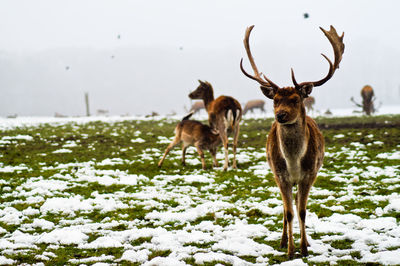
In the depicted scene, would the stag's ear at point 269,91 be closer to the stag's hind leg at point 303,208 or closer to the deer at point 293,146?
the deer at point 293,146

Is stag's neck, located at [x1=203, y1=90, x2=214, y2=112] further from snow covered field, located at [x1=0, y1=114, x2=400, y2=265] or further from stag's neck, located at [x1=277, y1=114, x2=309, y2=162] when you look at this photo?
stag's neck, located at [x1=277, y1=114, x2=309, y2=162]

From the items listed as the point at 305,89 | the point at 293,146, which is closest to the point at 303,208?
the point at 293,146

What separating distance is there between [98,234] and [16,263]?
1245mm

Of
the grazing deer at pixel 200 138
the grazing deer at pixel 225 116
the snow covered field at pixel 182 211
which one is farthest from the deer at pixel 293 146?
the grazing deer at pixel 200 138

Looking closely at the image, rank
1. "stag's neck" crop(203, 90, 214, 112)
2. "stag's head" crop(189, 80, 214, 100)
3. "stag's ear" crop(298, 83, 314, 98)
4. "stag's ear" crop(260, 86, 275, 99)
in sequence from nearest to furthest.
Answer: "stag's ear" crop(298, 83, 314, 98) < "stag's ear" crop(260, 86, 275, 99) < "stag's head" crop(189, 80, 214, 100) < "stag's neck" crop(203, 90, 214, 112)

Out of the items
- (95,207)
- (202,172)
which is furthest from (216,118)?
(95,207)

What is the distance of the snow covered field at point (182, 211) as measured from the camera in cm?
428

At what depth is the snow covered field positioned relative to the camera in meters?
4.28

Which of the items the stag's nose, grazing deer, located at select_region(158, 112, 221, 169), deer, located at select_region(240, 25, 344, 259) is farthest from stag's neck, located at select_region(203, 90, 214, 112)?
the stag's nose

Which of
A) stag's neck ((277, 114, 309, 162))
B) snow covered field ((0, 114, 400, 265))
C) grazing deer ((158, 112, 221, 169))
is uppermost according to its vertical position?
stag's neck ((277, 114, 309, 162))

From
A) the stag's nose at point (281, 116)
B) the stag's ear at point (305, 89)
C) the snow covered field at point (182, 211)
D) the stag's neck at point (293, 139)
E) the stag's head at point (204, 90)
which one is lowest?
the snow covered field at point (182, 211)

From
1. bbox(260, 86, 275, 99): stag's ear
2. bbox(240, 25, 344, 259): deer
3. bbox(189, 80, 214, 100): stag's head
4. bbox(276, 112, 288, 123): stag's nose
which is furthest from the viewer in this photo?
bbox(189, 80, 214, 100): stag's head

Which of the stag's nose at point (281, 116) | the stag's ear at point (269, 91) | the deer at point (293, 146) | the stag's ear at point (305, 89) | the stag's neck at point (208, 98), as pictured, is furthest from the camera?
the stag's neck at point (208, 98)

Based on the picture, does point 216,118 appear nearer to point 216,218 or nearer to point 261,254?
point 216,218
